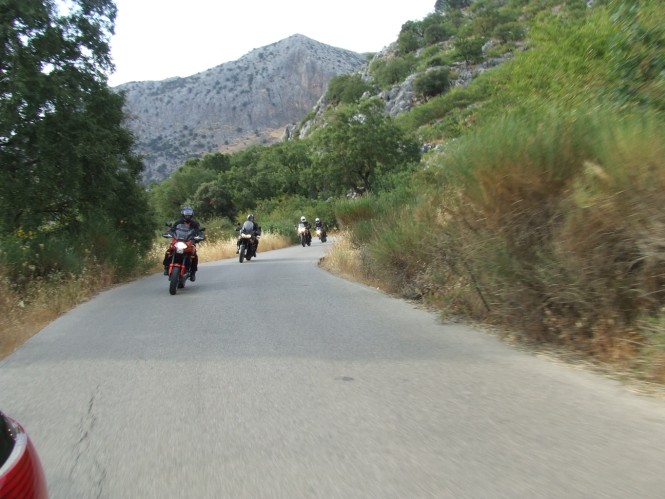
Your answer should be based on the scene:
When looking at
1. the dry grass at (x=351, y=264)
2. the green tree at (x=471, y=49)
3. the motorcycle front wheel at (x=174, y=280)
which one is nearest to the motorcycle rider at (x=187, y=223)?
the motorcycle front wheel at (x=174, y=280)

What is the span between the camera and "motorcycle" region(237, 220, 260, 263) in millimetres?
24641

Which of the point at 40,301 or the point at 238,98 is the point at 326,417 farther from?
the point at 238,98

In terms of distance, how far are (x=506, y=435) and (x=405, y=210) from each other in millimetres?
8225

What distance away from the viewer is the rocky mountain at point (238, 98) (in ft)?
486

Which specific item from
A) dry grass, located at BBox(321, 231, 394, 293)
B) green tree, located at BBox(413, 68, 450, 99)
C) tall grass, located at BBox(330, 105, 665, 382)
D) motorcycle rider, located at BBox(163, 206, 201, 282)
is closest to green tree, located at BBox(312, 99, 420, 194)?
dry grass, located at BBox(321, 231, 394, 293)

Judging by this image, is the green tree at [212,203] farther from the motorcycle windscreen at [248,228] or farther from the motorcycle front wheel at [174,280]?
the motorcycle front wheel at [174,280]

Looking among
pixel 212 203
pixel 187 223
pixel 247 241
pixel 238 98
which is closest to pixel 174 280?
pixel 187 223

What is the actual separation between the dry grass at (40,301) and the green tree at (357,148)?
20.9 metres

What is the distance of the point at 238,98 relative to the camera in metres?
162

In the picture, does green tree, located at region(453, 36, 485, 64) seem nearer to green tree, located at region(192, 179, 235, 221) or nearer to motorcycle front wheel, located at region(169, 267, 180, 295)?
green tree, located at region(192, 179, 235, 221)

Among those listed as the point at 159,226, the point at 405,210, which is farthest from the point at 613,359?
the point at 159,226

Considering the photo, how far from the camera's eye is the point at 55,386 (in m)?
5.84

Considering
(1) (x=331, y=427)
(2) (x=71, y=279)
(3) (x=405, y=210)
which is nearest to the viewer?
(1) (x=331, y=427)

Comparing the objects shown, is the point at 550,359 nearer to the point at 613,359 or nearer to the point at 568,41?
the point at 613,359
